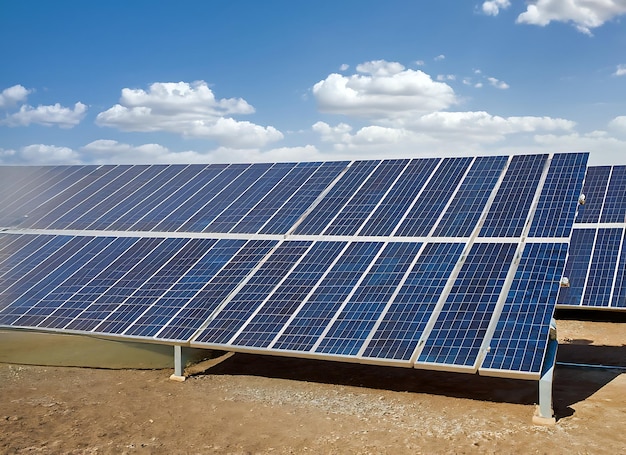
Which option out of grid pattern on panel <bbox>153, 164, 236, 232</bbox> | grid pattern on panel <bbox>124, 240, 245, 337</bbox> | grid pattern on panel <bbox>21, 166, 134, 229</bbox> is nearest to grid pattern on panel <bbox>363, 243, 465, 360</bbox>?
grid pattern on panel <bbox>124, 240, 245, 337</bbox>

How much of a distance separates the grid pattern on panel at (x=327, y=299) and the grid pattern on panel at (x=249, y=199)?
5.14 meters

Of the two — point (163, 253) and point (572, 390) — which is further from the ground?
point (163, 253)

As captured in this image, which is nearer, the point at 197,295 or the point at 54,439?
the point at 54,439

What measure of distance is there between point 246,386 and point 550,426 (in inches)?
327

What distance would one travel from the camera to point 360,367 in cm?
2000

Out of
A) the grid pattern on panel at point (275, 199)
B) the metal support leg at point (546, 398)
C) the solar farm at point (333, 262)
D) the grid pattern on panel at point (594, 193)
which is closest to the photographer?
the metal support leg at point (546, 398)

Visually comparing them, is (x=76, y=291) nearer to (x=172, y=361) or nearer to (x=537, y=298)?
(x=172, y=361)

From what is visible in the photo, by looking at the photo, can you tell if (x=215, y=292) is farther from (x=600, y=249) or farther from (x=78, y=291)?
(x=600, y=249)

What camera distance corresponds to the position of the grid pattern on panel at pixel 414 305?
1527cm

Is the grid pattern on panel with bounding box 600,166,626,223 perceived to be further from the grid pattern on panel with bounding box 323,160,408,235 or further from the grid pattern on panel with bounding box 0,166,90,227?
the grid pattern on panel with bounding box 0,166,90,227

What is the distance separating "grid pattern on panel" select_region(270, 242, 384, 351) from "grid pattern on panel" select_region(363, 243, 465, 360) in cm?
147

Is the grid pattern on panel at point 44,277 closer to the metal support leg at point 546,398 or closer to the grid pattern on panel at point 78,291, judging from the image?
the grid pattern on panel at point 78,291

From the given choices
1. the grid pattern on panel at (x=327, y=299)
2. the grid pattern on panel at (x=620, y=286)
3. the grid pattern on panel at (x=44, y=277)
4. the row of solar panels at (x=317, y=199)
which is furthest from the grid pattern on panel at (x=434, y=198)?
the grid pattern on panel at (x=44, y=277)

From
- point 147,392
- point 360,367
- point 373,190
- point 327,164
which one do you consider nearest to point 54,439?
point 147,392
